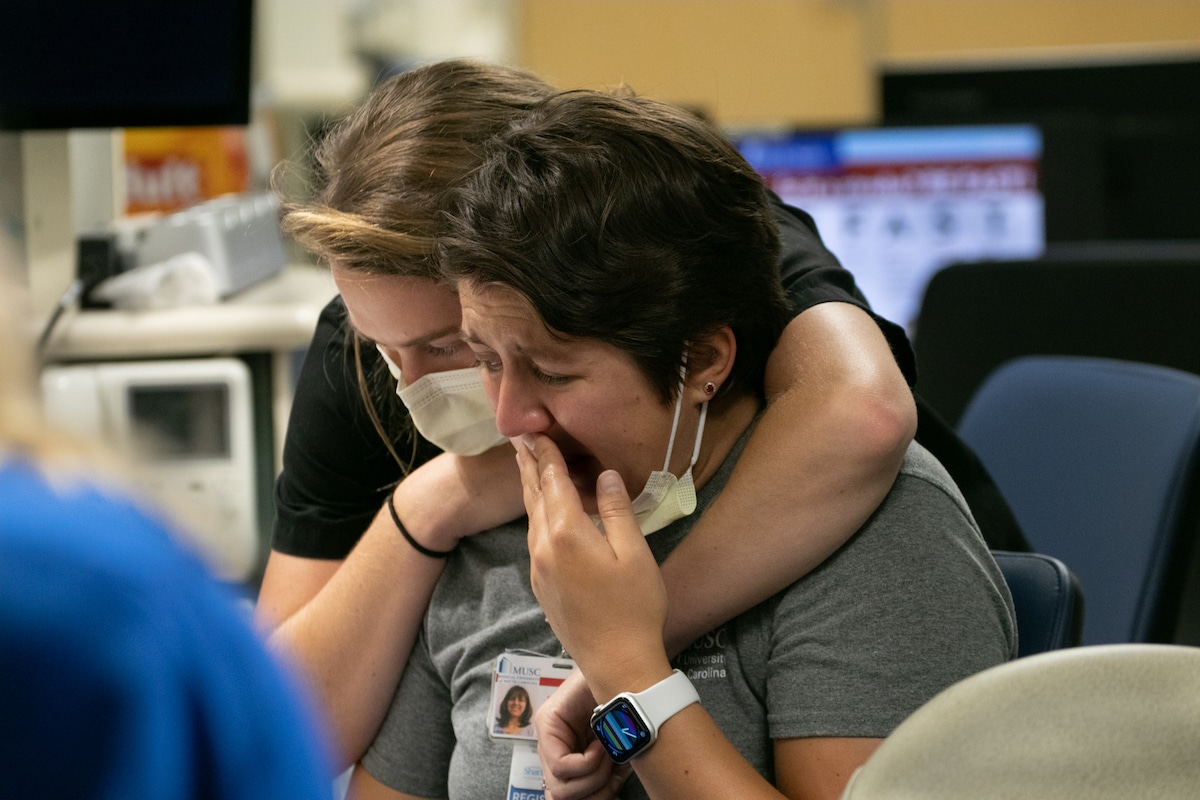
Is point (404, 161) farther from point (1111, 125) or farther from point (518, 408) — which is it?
point (1111, 125)

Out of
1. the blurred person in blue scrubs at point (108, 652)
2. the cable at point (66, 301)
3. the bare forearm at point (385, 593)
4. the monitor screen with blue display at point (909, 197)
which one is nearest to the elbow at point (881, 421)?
the bare forearm at point (385, 593)

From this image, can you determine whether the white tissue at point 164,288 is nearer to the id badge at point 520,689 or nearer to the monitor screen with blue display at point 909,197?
the id badge at point 520,689

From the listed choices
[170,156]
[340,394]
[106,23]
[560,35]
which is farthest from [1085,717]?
[560,35]

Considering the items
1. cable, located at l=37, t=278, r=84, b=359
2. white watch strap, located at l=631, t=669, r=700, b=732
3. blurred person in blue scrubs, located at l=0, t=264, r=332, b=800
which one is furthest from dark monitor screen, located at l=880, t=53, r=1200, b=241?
blurred person in blue scrubs, located at l=0, t=264, r=332, b=800

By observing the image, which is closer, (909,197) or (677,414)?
(677,414)

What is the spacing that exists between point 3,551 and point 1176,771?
1.85 ft

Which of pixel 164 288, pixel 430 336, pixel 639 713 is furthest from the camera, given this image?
pixel 164 288

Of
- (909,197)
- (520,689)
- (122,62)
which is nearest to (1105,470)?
(520,689)

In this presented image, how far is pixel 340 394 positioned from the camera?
1384 millimetres

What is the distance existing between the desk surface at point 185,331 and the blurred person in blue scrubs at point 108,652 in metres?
1.54

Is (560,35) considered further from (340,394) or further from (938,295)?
(340,394)

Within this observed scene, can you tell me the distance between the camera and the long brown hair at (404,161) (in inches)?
44.7

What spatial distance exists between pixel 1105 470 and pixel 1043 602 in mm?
654

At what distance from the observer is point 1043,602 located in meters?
1.14
